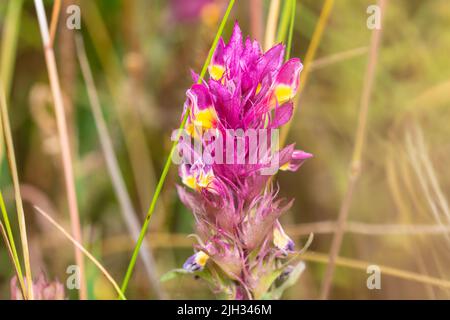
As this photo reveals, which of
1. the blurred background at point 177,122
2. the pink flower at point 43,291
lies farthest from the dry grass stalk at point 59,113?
the blurred background at point 177,122

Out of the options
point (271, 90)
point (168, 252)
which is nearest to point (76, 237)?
point (271, 90)

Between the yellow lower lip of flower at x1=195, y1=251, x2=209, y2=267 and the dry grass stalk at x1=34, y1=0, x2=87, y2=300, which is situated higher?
the dry grass stalk at x1=34, y1=0, x2=87, y2=300

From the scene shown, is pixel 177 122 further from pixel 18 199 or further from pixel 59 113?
pixel 18 199

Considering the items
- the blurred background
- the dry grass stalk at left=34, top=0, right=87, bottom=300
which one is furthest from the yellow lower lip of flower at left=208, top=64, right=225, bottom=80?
the blurred background

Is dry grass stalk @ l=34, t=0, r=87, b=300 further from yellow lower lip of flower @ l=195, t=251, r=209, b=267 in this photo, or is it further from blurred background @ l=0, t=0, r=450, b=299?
blurred background @ l=0, t=0, r=450, b=299

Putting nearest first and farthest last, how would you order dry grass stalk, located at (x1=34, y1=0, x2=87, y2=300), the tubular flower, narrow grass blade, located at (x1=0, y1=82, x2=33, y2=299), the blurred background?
the tubular flower, narrow grass blade, located at (x1=0, y1=82, x2=33, y2=299), dry grass stalk, located at (x1=34, y1=0, x2=87, y2=300), the blurred background
